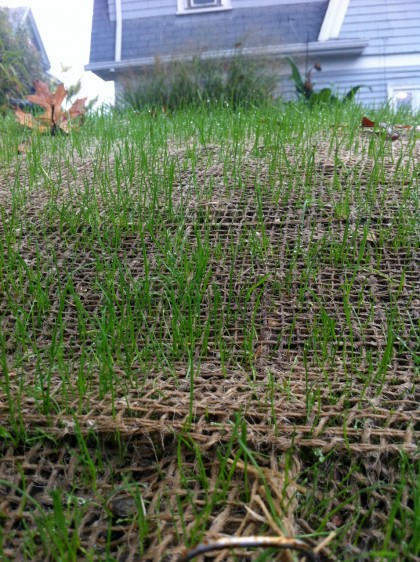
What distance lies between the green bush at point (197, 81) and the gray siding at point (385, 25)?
3.42 meters

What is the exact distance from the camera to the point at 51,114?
404 centimetres

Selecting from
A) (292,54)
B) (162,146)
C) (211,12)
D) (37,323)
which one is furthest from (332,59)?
(37,323)

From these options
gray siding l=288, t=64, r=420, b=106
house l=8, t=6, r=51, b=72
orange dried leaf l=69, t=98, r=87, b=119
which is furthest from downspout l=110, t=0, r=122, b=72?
orange dried leaf l=69, t=98, r=87, b=119

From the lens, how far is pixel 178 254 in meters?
2.06

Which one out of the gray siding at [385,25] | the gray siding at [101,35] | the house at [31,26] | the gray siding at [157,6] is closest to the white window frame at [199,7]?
the gray siding at [157,6]

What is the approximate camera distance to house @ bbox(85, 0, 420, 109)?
10.5m

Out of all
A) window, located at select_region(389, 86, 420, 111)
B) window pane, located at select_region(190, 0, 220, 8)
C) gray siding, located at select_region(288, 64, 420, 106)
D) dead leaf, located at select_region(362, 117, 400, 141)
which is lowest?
dead leaf, located at select_region(362, 117, 400, 141)

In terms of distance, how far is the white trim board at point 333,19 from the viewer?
1076cm

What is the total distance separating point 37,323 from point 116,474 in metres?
0.80

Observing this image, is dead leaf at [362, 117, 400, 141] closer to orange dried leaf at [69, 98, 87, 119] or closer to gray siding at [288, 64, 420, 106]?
orange dried leaf at [69, 98, 87, 119]

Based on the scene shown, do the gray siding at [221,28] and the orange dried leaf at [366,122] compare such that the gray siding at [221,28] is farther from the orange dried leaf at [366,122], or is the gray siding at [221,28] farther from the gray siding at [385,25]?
the orange dried leaf at [366,122]

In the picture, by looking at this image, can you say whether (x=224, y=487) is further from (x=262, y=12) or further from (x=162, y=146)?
(x=262, y=12)

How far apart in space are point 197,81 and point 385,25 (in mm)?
5042

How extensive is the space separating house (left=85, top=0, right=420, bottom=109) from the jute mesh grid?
28.3 feet
